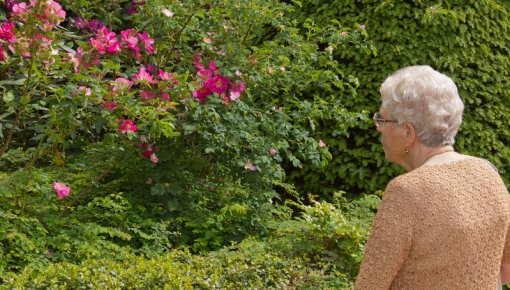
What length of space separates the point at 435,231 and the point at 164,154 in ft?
10.3

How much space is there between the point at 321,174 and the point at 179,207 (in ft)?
5.27

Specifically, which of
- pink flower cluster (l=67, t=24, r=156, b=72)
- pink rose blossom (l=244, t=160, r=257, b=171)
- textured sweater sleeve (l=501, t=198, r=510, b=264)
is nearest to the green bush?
pink rose blossom (l=244, t=160, r=257, b=171)

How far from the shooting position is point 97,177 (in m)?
5.47

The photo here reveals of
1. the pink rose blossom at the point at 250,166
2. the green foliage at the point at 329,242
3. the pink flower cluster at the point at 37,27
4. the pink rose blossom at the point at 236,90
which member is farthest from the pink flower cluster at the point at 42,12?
the green foliage at the point at 329,242

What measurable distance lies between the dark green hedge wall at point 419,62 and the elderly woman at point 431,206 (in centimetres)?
384

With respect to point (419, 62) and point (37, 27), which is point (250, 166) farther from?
point (419, 62)

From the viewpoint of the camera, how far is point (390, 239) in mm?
2402

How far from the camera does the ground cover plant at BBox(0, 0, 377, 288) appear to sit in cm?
454

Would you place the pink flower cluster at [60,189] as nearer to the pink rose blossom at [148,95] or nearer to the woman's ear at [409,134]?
the pink rose blossom at [148,95]

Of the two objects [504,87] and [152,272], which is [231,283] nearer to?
[152,272]

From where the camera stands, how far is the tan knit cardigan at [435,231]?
240cm

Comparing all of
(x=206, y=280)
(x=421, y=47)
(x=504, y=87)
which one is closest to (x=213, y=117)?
(x=206, y=280)

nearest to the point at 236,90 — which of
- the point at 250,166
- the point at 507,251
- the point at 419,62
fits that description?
the point at 250,166

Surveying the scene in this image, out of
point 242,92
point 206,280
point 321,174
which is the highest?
point 242,92
